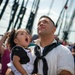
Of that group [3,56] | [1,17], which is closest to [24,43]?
[3,56]

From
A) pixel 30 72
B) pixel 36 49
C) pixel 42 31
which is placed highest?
pixel 42 31

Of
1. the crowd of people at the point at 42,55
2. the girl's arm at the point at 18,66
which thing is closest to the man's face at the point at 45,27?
the crowd of people at the point at 42,55

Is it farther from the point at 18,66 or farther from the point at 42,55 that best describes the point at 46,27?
the point at 18,66

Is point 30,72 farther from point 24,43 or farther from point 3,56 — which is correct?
point 3,56

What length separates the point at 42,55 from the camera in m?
2.82

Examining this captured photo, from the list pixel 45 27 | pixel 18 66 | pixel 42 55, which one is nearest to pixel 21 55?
pixel 18 66

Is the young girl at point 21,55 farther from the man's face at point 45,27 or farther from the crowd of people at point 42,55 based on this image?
the man's face at point 45,27

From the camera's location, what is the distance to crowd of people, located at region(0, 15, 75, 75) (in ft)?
9.14

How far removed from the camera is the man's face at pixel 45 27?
9.75 feet

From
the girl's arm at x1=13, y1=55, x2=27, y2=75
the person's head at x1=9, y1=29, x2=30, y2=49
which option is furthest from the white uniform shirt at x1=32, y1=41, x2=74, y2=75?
the person's head at x1=9, y1=29, x2=30, y2=49

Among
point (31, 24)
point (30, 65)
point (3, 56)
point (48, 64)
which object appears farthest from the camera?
point (31, 24)

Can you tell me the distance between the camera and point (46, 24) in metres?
3.04

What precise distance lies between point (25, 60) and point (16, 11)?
16.0 m

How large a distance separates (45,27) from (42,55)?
0.39 metres
